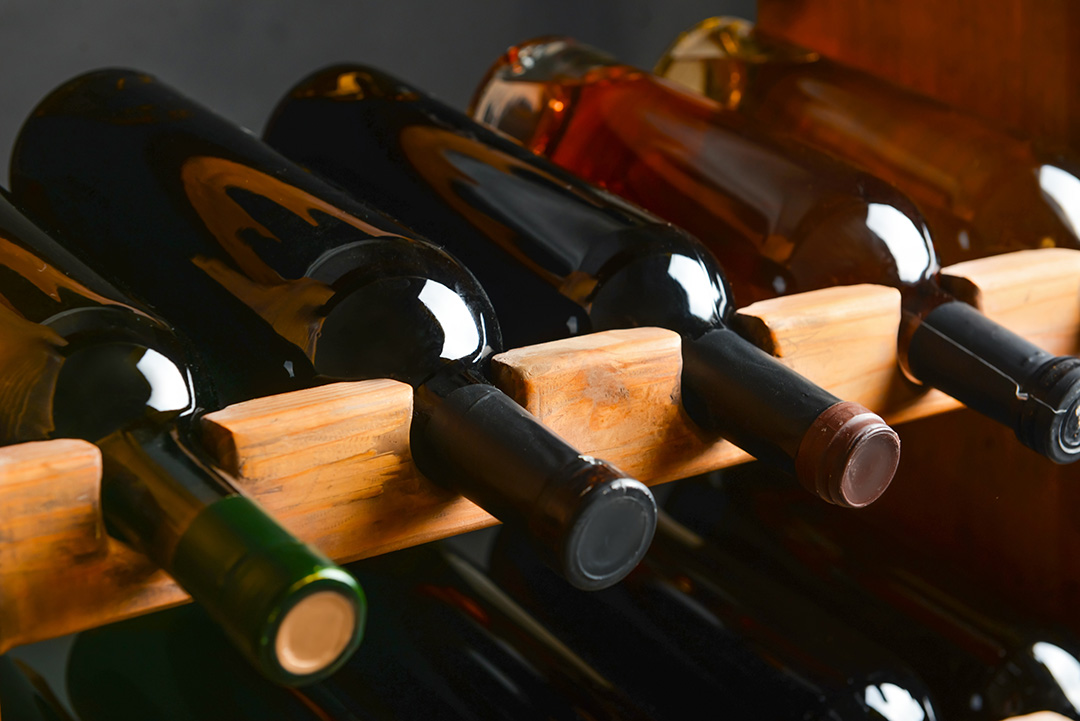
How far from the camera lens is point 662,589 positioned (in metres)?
0.54

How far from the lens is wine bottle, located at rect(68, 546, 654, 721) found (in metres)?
0.45

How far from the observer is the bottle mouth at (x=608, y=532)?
0.95ft

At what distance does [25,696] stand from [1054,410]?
426 mm

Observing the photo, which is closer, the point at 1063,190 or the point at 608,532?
the point at 608,532

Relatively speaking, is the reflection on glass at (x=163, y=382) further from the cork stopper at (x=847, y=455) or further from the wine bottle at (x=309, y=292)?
the cork stopper at (x=847, y=455)

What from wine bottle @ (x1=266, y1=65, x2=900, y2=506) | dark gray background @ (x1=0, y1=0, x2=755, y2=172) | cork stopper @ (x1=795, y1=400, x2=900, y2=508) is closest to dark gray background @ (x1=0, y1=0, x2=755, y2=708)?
dark gray background @ (x1=0, y1=0, x2=755, y2=172)

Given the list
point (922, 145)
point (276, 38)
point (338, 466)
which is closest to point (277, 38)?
point (276, 38)

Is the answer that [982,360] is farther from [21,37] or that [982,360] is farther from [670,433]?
[21,37]

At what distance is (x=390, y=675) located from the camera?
1.55 feet

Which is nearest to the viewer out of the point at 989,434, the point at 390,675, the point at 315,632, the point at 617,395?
the point at 315,632

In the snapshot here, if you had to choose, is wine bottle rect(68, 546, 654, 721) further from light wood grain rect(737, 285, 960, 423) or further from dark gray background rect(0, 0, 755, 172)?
→ dark gray background rect(0, 0, 755, 172)

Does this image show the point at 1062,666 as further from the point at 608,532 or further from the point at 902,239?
the point at 608,532

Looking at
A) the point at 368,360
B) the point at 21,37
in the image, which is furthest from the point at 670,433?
the point at 21,37

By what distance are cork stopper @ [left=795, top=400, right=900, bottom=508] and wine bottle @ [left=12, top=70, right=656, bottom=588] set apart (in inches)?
2.6
